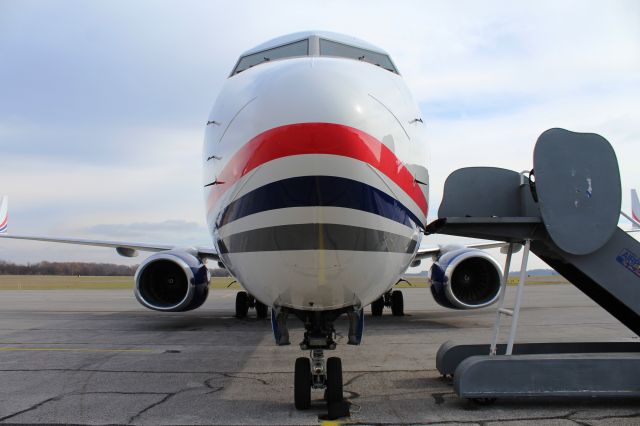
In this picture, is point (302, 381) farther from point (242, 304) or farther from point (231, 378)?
point (242, 304)

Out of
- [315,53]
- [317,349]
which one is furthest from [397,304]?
[315,53]

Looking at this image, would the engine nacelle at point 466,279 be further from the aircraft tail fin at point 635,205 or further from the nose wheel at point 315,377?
the aircraft tail fin at point 635,205

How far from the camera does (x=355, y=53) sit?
4.46 meters

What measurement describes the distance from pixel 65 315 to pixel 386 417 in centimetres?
1233

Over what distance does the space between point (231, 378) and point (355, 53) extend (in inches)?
142

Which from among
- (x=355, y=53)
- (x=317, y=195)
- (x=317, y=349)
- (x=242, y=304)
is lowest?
(x=242, y=304)

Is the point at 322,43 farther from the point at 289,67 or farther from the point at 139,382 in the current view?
the point at 139,382

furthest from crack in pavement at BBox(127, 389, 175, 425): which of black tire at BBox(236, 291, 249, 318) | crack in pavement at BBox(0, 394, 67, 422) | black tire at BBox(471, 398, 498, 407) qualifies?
black tire at BBox(236, 291, 249, 318)

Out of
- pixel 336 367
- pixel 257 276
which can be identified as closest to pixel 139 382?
pixel 336 367

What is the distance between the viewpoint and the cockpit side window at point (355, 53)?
4.23 m

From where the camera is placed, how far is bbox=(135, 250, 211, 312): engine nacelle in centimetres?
989

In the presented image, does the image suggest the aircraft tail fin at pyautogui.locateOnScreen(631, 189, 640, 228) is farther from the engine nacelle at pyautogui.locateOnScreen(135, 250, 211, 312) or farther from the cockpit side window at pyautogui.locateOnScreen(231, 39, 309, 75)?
the cockpit side window at pyautogui.locateOnScreen(231, 39, 309, 75)

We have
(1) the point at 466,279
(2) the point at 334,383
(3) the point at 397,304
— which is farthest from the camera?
(3) the point at 397,304

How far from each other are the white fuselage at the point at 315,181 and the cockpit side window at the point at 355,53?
1.23 ft
